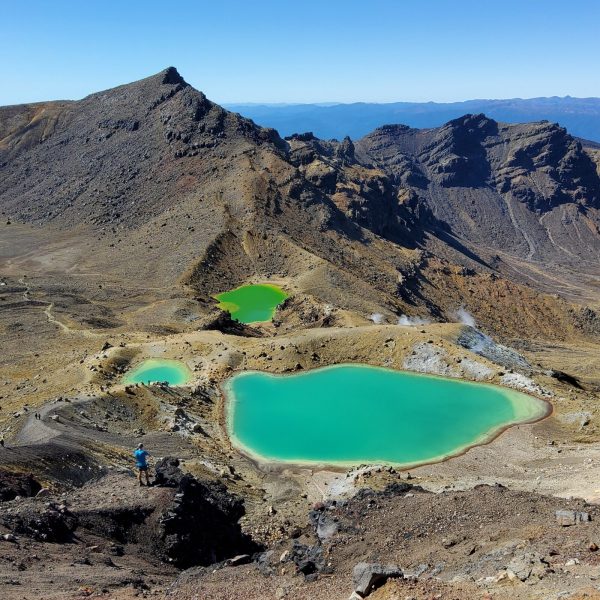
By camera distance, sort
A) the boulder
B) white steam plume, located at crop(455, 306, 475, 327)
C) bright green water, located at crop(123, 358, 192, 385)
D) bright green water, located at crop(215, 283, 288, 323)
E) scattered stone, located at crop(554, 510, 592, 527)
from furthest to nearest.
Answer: white steam plume, located at crop(455, 306, 475, 327), bright green water, located at crop(215, 283, 288, 323), bright green water, located at crop(123, 358, 192, 385), scattered stone, located at crop(554, 510, 592, 527), the boulder

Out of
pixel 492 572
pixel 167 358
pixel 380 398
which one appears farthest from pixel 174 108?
pixel 492 572

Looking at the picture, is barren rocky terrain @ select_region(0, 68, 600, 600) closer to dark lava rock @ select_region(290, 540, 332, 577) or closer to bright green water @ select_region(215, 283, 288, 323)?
dark lava rock @ select_region(290, 540, 332, 577)

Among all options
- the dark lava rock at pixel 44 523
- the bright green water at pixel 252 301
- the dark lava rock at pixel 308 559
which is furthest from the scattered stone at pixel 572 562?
the bright green water at pixel 252 301

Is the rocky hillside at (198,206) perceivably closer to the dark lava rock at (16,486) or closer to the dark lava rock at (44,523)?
the dark lava rock at (16,486)

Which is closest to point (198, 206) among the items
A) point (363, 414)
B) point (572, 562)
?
point (363, 414)

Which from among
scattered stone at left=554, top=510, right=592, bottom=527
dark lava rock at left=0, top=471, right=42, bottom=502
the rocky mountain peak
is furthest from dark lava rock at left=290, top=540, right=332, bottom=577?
the rocky mountain peak
